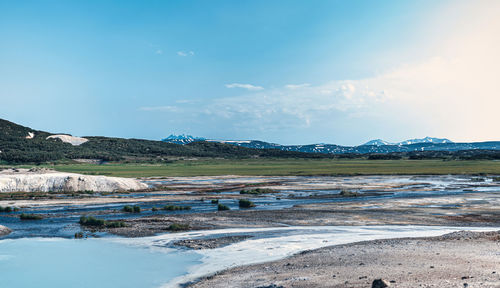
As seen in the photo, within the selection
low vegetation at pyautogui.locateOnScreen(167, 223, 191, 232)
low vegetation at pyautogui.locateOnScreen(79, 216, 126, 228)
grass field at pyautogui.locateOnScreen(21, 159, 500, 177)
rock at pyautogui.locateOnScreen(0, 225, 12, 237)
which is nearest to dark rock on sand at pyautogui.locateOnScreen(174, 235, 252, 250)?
low vegetation at pyautogui.locateOnScreen(167, 223, 191, 232)

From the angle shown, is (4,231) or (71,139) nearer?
(4,231)

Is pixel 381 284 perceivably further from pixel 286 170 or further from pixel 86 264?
pixel 286 170

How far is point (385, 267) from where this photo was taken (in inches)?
634

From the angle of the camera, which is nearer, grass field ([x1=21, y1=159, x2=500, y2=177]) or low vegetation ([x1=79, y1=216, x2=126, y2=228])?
low vegetation ([x1=79, y1=216, x2=126, y2=228])

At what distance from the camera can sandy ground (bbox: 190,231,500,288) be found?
556 inches

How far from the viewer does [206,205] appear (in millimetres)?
42750

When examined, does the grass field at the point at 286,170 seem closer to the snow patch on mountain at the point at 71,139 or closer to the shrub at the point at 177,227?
the snow patch on mountain at the point at 71,139

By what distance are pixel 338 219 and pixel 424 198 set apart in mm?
18948

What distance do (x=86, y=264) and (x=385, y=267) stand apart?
1235 centimetres

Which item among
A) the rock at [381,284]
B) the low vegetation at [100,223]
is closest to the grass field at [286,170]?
the low vegetation at [100,223]

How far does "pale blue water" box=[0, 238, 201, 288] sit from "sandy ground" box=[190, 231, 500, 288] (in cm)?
285

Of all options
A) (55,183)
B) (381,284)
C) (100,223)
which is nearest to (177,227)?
(100,223)

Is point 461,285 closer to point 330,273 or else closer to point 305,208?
point 330,273

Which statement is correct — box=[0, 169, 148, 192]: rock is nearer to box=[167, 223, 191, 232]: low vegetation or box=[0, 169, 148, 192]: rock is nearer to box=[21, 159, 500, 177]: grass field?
box=[21, 159, 500, 177]: grass field
